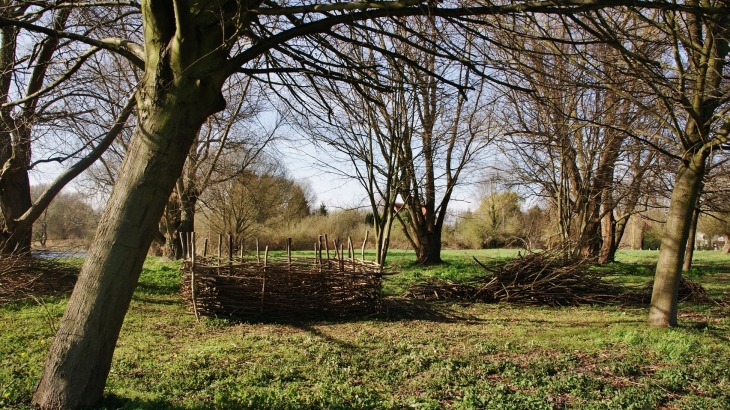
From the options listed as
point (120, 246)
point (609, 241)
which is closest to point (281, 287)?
point (120, 246)

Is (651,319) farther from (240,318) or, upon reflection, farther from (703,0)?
(240,318)

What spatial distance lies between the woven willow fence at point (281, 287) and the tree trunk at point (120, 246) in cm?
453

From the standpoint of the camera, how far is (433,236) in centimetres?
1828

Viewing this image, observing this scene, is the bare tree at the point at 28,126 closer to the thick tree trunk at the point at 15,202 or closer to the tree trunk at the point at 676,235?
the thick tree trunk at the point at 15,202

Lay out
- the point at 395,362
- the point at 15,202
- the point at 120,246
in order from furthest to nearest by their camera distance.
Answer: the point at 15,202 < the point at 395,362 < the point at 120,246

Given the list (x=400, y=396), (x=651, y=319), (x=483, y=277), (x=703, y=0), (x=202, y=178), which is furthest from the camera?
(x=202, y=178)

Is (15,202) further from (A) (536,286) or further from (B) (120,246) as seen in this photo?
(A) (536,286)

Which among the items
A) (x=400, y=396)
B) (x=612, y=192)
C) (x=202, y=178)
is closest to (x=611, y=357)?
(x=400, y=396)

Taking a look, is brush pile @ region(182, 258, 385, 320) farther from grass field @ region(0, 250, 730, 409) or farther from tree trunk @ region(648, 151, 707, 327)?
tree trunk @ region(648, 151, 707, 327)

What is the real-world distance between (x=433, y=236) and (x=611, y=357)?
1244cm

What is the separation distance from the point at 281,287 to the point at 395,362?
341cm

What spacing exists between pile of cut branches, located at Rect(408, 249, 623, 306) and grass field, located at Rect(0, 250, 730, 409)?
1.85m

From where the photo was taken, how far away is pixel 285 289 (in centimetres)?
871

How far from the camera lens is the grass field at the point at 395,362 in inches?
174
